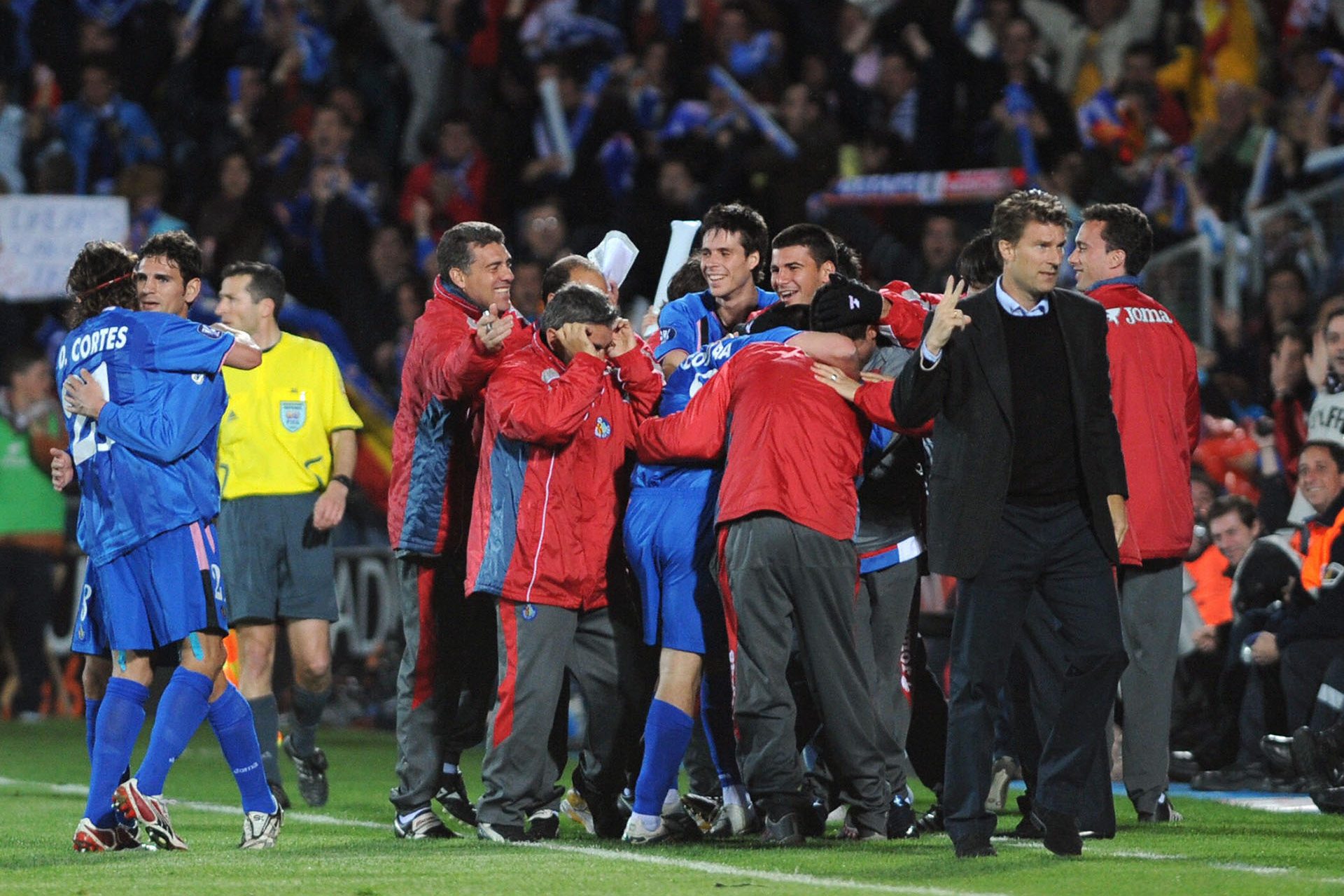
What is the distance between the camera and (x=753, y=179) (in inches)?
603

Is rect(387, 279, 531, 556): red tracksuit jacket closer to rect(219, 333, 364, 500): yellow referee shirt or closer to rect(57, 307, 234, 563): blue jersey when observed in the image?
rect(57, 307, 234, 563): blue jersey

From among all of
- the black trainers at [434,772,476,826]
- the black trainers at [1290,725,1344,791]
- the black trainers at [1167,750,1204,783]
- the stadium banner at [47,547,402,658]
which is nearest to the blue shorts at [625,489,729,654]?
the black trainers at [434,772,476,826]

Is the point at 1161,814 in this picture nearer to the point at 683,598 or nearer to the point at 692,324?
the point at 683,598

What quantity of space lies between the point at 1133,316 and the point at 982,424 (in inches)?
78.2

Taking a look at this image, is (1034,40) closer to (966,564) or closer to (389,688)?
(389,688)

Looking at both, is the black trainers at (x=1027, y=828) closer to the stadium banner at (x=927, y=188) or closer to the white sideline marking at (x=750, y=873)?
the white sideline marking at (x=750, y=873)

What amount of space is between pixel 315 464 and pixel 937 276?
5.93 m

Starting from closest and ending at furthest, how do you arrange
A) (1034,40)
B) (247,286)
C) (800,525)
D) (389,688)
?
(800,525) < (247,286) < (389,688) < (1034,40)

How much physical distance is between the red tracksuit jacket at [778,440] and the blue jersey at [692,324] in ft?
2.15

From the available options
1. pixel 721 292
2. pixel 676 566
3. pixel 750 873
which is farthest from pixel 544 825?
pixel 721 292

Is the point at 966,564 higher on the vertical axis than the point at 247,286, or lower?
lower

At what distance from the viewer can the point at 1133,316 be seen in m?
8.11

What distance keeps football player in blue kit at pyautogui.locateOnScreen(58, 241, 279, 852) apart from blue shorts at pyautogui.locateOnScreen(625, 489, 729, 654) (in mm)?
1451

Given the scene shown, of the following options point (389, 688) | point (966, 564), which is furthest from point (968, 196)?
point (966, 564)
